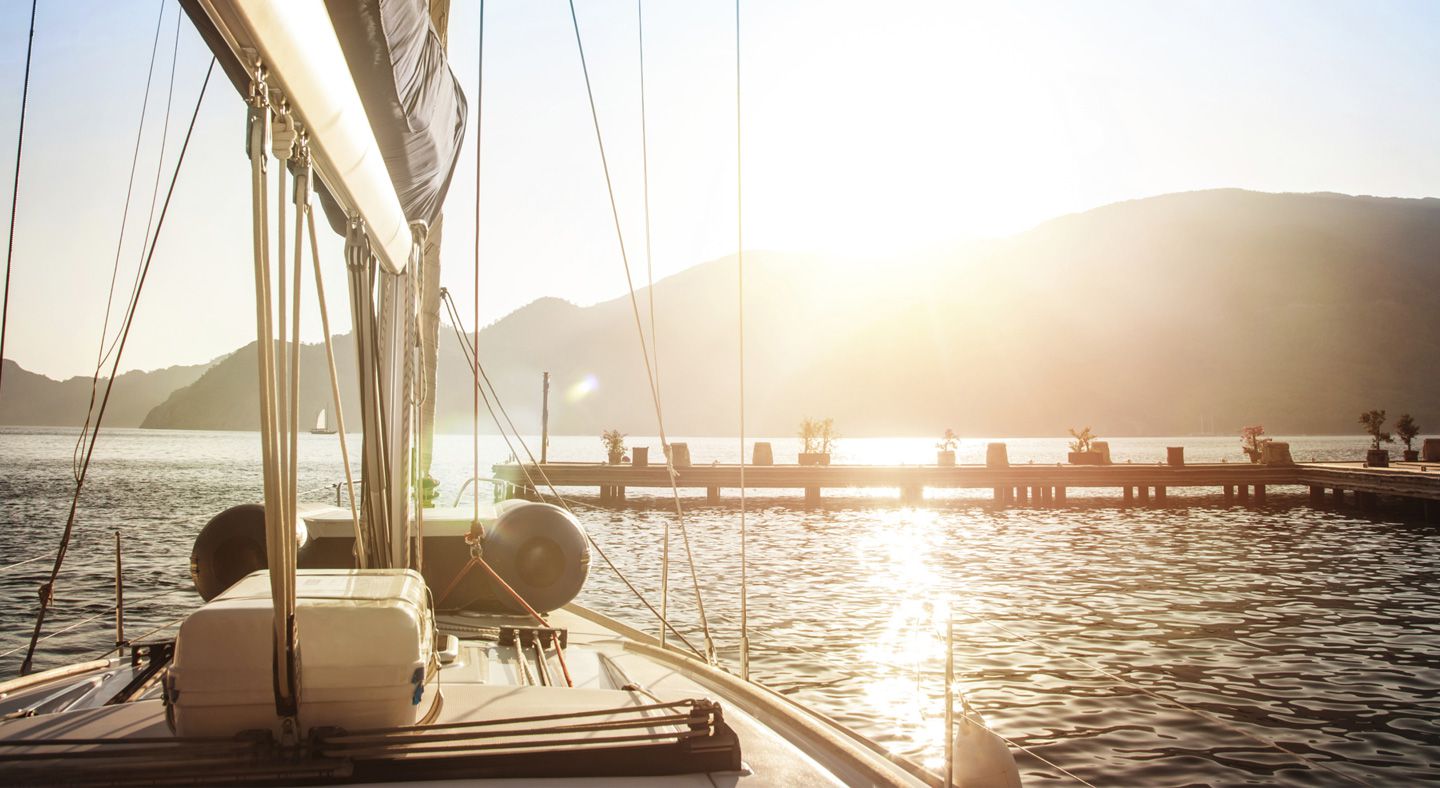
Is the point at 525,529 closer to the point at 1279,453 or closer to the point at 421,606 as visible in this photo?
the point at 421,606

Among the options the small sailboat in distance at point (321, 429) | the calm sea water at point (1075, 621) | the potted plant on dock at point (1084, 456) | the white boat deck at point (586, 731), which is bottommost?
the calm sea water at point (1075, 621)

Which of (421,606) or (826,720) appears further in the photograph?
(826,720)

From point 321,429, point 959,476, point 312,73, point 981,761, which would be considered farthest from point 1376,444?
point 312,73

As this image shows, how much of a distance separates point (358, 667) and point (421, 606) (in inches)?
13.5

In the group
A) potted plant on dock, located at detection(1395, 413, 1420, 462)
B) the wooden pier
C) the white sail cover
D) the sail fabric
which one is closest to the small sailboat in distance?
the sail fabric

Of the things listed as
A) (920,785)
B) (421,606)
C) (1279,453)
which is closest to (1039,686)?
(920,785)

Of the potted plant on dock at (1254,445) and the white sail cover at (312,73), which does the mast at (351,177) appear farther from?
the potted plant on dock at (1254,445)

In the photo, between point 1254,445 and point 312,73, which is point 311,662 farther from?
point 1254,445

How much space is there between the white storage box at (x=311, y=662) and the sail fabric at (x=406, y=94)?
83.8 inches

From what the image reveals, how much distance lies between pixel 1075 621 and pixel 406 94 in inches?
549

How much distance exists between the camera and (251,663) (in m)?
2.85

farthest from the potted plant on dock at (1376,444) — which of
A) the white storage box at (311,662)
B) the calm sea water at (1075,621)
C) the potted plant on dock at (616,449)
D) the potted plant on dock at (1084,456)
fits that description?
the white storage box at (311,662)

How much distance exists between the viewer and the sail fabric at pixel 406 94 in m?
3.62

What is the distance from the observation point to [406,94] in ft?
13.7
